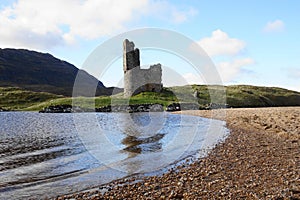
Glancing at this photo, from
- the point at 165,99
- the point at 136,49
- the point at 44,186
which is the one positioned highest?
the point at 136,49

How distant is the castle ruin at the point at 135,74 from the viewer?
89213mm

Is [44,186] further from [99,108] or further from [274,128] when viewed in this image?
[99,108]

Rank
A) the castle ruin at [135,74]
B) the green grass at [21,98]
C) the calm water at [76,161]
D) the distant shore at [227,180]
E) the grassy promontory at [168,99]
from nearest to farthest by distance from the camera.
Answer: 1. the distant shore at [227,180]
2. the calm water at [76,161]
3. the grassy promontory at [168,99]
4. the castle ruin at [135,74]
5. the green grass at [21,98]

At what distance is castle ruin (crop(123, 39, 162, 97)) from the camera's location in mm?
89213

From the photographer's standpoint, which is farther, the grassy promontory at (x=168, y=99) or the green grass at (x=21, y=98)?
the green grass at (x=21, y=98)

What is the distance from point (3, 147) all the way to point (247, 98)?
9799cm

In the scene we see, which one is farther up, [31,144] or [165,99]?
[165,99]

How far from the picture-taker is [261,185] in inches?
465

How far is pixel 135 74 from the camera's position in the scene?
88688mm

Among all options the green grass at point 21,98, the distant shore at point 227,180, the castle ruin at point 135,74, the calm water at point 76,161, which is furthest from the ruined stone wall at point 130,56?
the distant shore at point 227,180

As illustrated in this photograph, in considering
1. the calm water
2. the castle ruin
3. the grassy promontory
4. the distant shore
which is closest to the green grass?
the grassy promontory

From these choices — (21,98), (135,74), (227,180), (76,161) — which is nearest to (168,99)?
(135,74)

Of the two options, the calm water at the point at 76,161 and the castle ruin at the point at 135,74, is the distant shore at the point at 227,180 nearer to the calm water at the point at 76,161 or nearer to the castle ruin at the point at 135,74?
the calm water at the point at 76,161

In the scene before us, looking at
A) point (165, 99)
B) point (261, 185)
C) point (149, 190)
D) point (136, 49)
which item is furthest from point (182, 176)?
point (136, 49)
